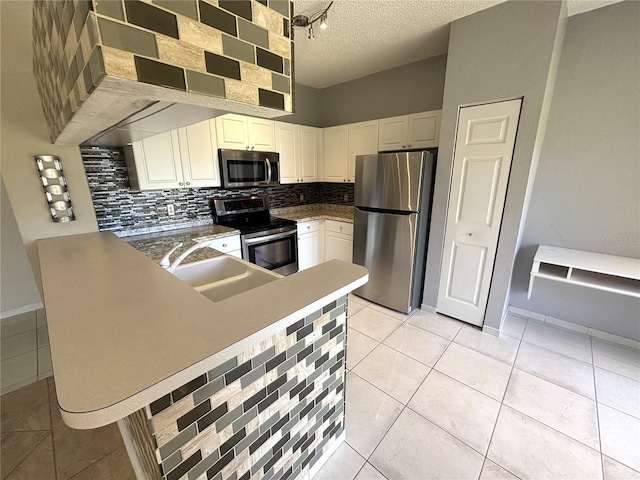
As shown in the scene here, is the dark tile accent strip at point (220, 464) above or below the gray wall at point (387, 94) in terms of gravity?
below

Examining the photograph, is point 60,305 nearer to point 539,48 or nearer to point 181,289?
point 181,289

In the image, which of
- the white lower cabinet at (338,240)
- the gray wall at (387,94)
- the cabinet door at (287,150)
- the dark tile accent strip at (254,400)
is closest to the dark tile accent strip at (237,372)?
the dark tile accent strip at (254,400)

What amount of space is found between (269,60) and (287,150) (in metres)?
2.73

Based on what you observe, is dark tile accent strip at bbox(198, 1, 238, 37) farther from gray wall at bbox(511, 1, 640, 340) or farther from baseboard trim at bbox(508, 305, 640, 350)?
baseboard trim at bbox(508, 305, 640, 350)

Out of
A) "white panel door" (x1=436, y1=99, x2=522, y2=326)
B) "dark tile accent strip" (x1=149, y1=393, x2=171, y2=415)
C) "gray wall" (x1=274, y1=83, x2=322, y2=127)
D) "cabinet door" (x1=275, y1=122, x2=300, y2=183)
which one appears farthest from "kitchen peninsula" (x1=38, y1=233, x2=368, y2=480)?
"gray wall" (x1=274, y1=83, x2=322, y2=127)

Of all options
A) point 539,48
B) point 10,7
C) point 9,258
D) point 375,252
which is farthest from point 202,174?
point 539,48

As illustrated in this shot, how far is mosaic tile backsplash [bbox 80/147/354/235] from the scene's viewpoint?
2205 mm

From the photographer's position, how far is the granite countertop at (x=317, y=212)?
10.9 ft

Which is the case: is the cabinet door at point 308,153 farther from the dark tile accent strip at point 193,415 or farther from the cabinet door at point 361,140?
the dark tile accent strip at point 193,415

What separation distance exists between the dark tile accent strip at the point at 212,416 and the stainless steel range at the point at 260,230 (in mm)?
1959

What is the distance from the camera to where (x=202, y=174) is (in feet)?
8.43

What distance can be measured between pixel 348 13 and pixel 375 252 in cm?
208

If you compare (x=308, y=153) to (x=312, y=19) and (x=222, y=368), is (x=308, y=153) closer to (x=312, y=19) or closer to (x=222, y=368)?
(x=312, y=19)

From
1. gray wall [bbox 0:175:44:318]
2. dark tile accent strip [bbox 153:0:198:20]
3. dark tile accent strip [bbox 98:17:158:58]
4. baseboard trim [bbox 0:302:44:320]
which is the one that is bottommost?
baseboard trim [bbox 0:302:44:320]
